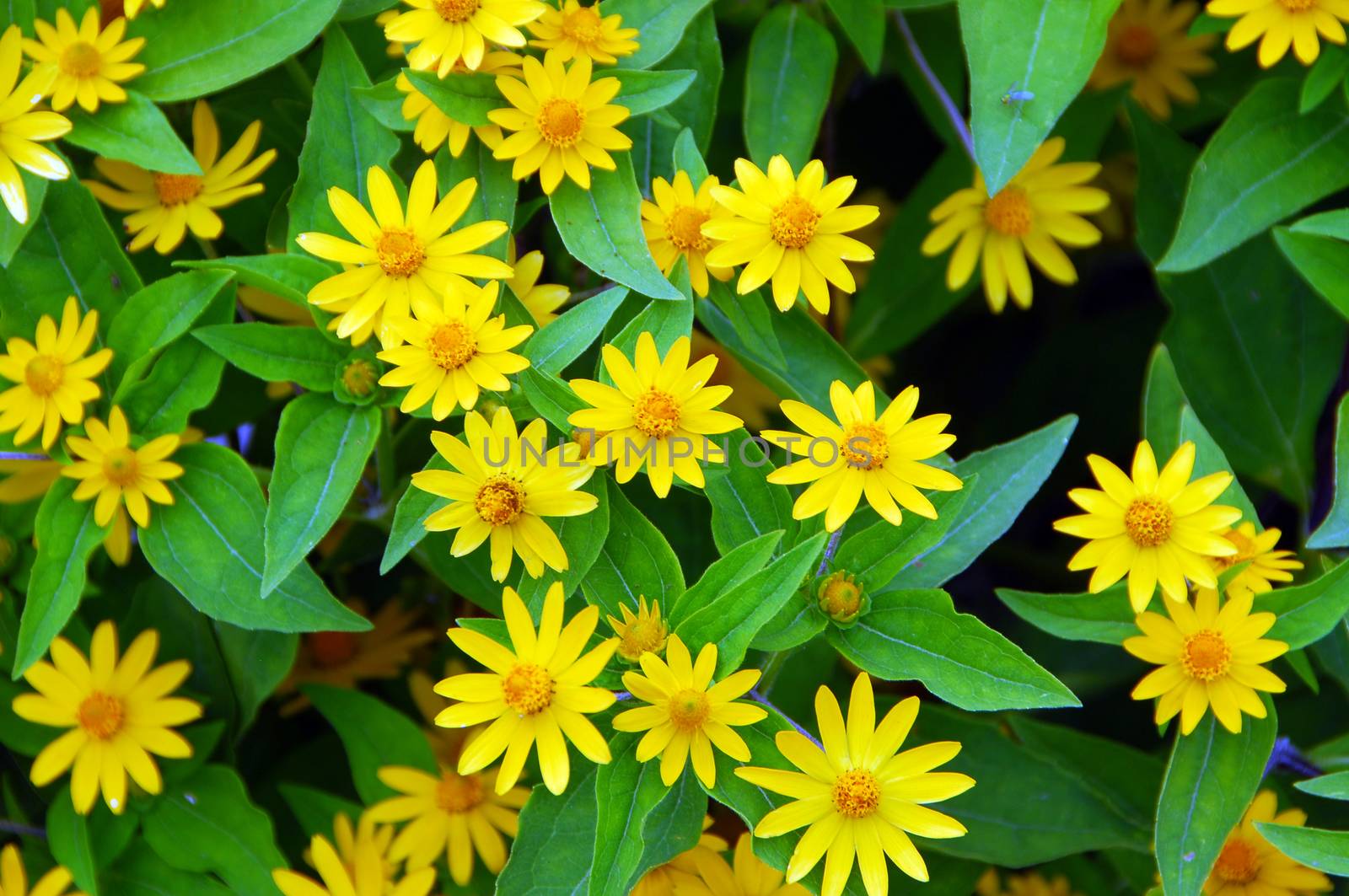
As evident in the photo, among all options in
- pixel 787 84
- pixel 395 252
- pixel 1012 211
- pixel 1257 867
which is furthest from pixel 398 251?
pixel 1257 867

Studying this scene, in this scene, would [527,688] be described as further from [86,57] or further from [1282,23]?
[1282,23]

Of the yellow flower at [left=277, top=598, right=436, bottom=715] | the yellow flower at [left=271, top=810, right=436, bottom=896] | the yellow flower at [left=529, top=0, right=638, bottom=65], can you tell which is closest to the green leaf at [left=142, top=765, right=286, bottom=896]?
the yellow flower at [left=271, top=810, right=436, bottom=896]

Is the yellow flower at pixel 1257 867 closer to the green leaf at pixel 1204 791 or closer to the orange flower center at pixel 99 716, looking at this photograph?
the green leaf at pixel 1204 791

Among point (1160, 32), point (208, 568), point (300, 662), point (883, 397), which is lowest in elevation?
point (208, 568)

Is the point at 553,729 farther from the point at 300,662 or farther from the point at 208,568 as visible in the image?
the point at 300,662

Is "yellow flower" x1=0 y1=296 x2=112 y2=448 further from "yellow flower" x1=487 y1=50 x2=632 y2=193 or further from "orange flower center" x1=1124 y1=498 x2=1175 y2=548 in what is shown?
"orange flower center" x1=1124 y1=498 x2=1175 y2=548

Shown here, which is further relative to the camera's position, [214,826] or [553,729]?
[214,826]

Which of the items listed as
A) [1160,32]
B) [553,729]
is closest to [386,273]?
[553,729]
